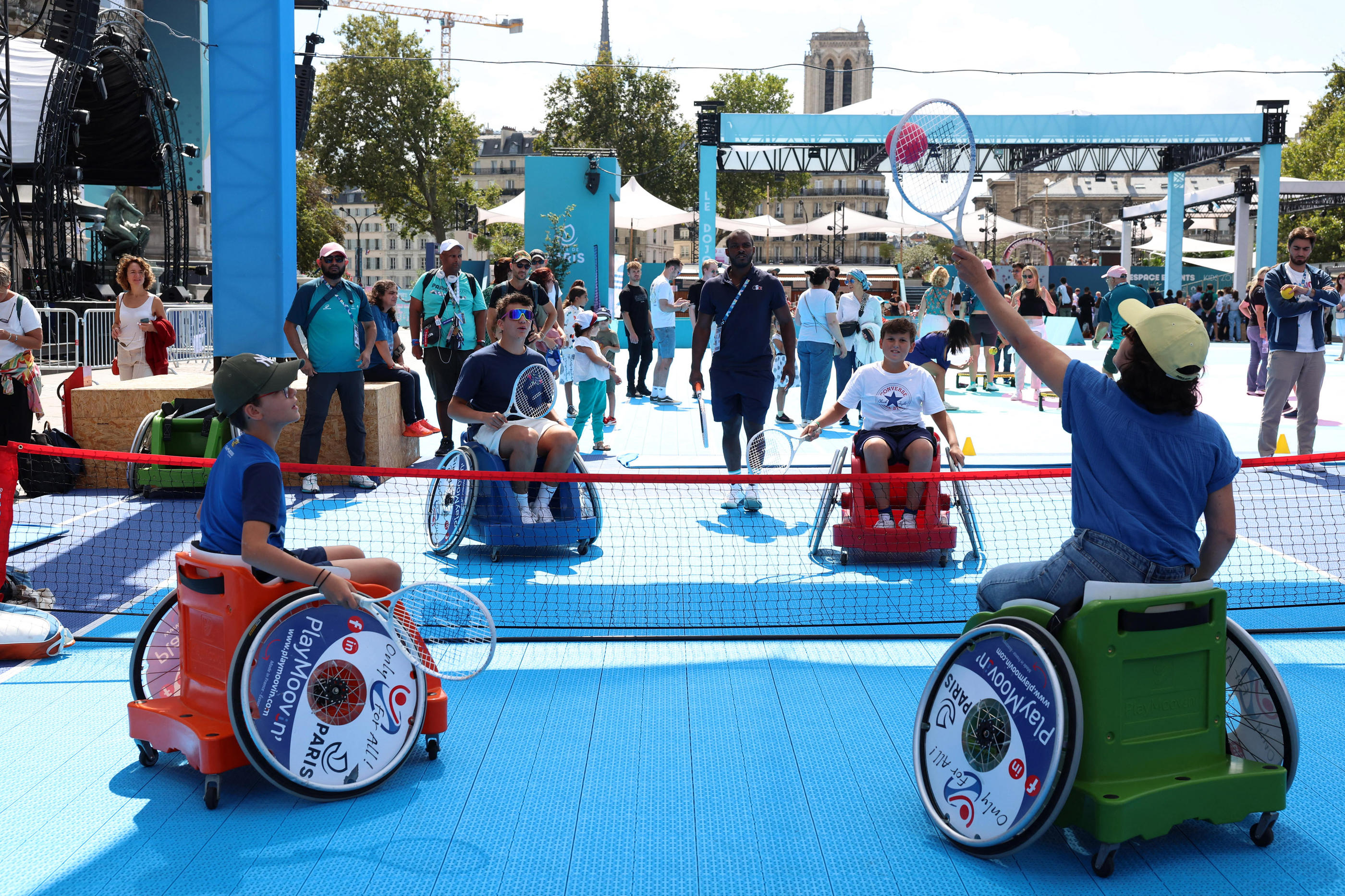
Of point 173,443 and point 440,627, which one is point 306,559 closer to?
point 440,627

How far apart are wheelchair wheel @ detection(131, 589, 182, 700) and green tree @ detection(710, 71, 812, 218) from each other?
6027 centimetres

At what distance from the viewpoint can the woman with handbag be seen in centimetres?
1045

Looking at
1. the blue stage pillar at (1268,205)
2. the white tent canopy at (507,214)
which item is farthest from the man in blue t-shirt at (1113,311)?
the blue stage pillar at (1268,205)

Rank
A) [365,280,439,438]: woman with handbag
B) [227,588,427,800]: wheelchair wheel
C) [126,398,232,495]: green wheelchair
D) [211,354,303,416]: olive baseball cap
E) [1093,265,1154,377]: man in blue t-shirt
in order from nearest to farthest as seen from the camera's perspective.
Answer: [227,588,427,800]: wheelchair wheel < [211,354,303,416]: olive baseball cap < [126,398,232,495]: green wheelchair < [365,280,439,438]: woman with handbag < [1093,265,1154,377]: man in blue t-shirt

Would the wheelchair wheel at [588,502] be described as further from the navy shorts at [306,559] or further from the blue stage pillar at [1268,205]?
the blue stage pillar at [1268,205]

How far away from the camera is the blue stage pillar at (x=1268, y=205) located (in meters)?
30.5

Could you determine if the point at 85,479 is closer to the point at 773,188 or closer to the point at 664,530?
the point at 664,530

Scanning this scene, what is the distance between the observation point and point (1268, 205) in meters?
31.0

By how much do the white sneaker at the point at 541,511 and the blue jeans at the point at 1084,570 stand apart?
3.99m

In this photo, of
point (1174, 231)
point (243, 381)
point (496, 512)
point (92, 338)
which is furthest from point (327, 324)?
point (1174, 231)

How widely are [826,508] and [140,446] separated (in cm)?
523

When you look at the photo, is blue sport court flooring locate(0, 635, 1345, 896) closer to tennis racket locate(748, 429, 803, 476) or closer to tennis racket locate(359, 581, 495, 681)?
tennis racket locate(359, 581, 495, 681)

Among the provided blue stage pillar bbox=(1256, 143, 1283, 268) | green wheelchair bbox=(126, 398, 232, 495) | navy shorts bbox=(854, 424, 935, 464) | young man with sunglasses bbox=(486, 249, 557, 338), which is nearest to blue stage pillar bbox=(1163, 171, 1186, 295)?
blue stage pillar bbox=(1256, 143, 1283, 268)

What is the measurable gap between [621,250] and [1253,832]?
121 m
